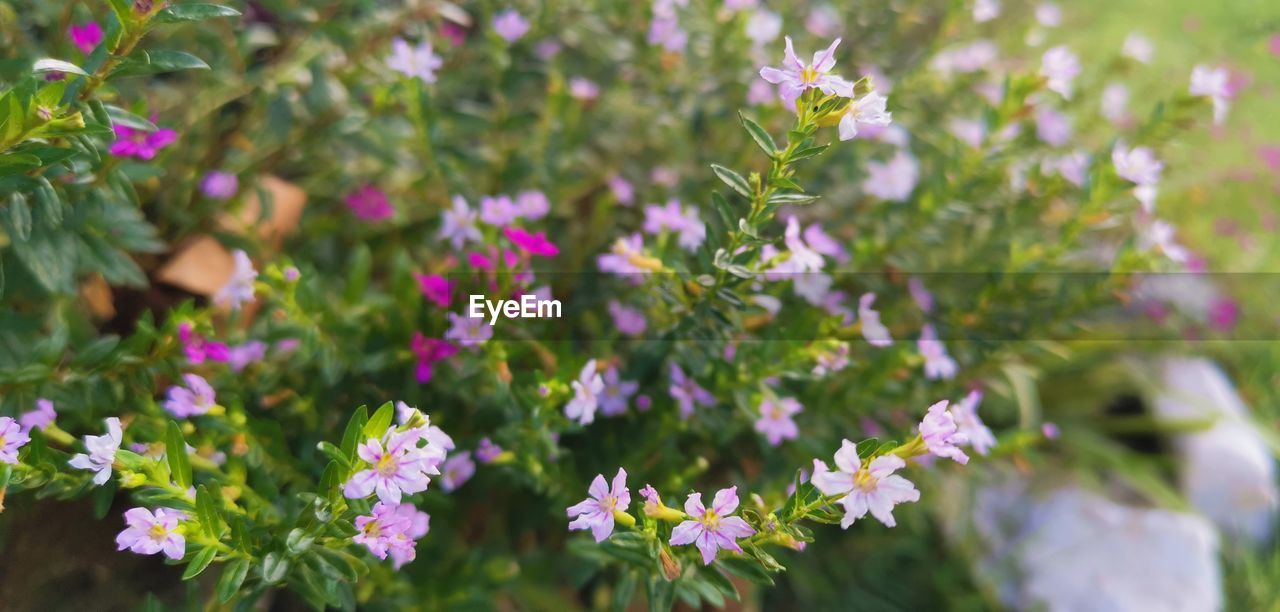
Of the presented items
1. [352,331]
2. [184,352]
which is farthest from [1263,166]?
[184,352]

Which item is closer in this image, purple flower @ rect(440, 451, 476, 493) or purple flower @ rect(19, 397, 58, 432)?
purple flower @ rect(19, 397, 58, 432)

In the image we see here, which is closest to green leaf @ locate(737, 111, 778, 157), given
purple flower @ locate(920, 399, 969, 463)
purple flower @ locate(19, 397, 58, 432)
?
purple flower @ locate(920, 399, 969, 463)

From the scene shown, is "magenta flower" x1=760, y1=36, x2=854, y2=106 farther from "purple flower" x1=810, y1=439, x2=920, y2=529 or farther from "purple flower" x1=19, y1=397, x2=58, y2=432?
"purple flower" x1=19, y1=397, x2=58, y2=432

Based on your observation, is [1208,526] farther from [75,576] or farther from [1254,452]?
[75,576]

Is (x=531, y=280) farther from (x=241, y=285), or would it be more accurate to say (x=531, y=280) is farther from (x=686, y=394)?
(x=241, y=285)

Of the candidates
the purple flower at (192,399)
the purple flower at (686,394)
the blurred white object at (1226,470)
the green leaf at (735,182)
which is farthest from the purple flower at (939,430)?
the blurred white object at (1226,470)

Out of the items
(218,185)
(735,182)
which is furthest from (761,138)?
(218,185)

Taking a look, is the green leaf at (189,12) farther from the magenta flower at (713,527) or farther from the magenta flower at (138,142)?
the magenta flower at (713,527)
